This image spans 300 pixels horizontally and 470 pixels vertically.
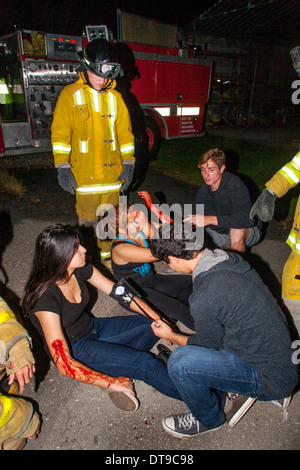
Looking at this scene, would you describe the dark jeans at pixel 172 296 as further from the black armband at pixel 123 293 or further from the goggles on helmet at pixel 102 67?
the goggles on helmet at pixel 102 67

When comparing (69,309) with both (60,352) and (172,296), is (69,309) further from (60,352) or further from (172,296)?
(172,296)

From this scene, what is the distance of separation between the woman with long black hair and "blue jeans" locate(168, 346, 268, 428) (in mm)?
296

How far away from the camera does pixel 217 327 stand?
1728 millimetres

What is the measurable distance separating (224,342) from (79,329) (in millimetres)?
1004

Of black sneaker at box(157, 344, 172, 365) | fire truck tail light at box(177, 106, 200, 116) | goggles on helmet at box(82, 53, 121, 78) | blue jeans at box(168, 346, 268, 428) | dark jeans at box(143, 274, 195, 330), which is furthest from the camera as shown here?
fire truck tail light at box(177, 106, 200, 116)

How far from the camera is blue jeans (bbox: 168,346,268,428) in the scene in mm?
1790

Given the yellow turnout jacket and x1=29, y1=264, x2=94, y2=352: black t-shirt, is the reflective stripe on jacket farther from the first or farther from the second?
the yellow turnout jacket

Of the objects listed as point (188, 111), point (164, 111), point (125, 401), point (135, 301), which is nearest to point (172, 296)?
point (135, 301)

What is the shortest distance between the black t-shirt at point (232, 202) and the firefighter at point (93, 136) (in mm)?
1115

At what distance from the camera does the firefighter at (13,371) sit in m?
1.66

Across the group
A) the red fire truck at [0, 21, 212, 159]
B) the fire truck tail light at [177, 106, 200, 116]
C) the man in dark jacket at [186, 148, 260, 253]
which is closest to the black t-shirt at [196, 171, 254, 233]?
the man in dark jacket at [186, 148, 260, 253]

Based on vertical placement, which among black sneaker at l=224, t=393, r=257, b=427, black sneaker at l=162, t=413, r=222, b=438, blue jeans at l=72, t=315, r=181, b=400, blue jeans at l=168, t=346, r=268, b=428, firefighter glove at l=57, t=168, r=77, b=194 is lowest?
black sneaker at l=162, t=413, r=222, b=438

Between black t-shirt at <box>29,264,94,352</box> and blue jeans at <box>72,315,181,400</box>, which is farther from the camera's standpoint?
blue jeans at <box>72,315,181,400</box>
